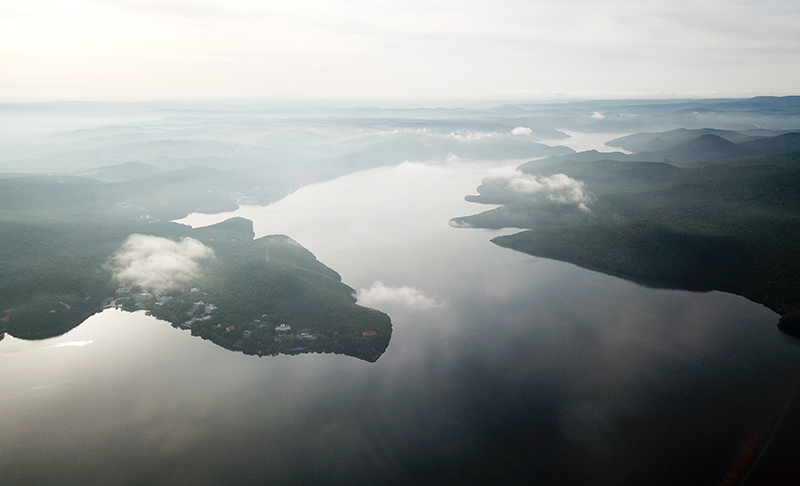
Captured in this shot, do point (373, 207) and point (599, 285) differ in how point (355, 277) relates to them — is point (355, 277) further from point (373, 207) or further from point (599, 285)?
point (373, 207)

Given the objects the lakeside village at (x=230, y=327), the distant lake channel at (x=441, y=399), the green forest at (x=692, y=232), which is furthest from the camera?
the green forest at (x=692, y=232)

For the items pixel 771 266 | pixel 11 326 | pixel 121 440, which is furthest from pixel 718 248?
A: pixel 11 326

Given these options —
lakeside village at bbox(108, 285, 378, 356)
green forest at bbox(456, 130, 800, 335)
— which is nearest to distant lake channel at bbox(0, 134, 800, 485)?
lakeside village at bbox(108, 285, 378, 356)

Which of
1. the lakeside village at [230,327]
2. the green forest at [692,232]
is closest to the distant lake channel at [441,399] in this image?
the lakeside village at [230,327]

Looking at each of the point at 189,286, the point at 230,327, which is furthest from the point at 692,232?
the point at 189,286

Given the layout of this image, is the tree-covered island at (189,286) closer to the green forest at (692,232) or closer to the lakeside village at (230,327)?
the lakeside village at (230,327)

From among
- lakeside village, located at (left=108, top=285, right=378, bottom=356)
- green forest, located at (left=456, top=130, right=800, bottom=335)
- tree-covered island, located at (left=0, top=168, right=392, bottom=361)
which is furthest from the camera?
green forest, located at (left=456, top=130, right=800, bottom=335)

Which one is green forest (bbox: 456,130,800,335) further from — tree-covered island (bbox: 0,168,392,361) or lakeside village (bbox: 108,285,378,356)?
lakeside village (bbox: 108,285,378,356)
